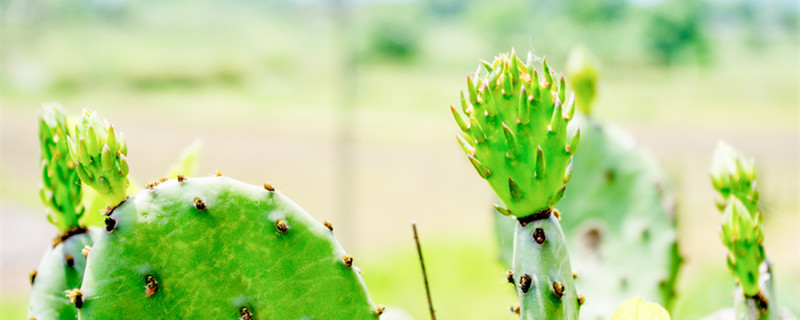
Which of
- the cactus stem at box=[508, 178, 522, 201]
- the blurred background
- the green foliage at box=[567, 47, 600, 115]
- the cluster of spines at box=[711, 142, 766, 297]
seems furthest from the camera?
the blurred background

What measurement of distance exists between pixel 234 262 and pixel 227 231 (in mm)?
19

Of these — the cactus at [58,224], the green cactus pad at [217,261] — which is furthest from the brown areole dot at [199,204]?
the cactus at [58,224]

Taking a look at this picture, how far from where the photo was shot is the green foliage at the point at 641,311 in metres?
0.36

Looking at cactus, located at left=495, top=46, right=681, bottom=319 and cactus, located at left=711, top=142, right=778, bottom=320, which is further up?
cactus, located at left=495, top=46, right=681, bottom=319

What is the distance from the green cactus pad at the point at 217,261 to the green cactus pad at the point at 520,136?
111mm

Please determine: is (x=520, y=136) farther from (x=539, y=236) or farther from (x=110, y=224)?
(x=110, y=224)

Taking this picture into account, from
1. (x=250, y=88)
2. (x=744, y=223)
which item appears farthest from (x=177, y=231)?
(x=250, y=88)

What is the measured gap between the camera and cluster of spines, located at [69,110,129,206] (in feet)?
1.24

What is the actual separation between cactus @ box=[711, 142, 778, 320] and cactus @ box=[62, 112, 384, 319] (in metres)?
0.24

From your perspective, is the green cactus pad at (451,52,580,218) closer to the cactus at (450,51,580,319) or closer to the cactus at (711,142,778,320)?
the cactus at (450,51,580,319)

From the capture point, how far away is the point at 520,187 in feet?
1.22

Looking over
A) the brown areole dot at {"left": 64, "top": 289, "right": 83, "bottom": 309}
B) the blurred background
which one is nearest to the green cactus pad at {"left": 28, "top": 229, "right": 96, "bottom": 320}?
the brown areole dot at {"left": 64, "top": 289, "right": 83, "bottom": 309}

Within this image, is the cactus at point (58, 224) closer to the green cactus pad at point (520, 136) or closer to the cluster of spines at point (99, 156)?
the cluster of spines at point (99, 156)

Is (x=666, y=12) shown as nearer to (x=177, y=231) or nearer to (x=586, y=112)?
(x=586, y=112)
